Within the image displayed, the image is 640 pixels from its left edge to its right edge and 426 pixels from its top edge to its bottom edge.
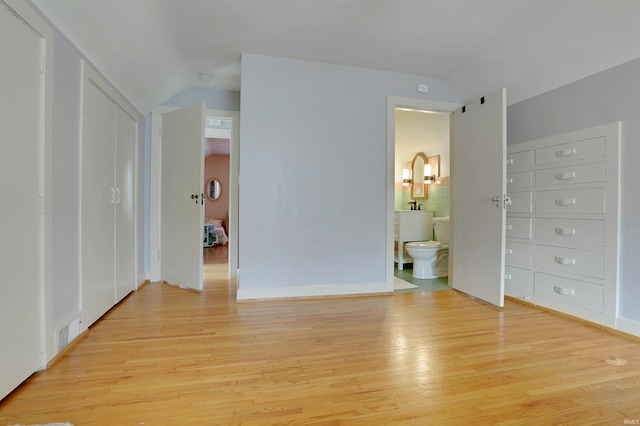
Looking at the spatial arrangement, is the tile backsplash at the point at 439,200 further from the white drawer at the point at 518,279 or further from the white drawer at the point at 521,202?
the white drawer at the point at 518,279

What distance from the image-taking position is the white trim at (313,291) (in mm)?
2725

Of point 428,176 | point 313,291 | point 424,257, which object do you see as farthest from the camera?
point 428,176

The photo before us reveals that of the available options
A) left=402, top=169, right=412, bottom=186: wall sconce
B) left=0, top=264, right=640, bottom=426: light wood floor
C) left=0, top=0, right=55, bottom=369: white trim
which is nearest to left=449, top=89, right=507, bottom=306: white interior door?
left=0, top=264, right=640, bottom=426: light wood floor

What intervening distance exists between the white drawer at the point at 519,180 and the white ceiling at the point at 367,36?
72 cm

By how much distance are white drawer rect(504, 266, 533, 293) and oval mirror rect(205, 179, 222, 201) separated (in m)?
6.72

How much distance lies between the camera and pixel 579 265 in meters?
2.34

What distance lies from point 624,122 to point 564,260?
1.09 meters

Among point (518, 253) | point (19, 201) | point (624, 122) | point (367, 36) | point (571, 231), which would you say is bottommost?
point (518, 253)

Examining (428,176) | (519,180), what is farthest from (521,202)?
(428,176)

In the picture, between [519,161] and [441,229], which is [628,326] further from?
[441,229]

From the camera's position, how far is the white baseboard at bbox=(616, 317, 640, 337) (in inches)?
78.0

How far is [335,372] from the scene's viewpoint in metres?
1.52

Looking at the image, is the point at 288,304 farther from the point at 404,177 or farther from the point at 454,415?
the point at 404,177

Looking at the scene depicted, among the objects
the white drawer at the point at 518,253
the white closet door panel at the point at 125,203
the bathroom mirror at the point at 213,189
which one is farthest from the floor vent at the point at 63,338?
the bathroom mirror at the point at 213,189
